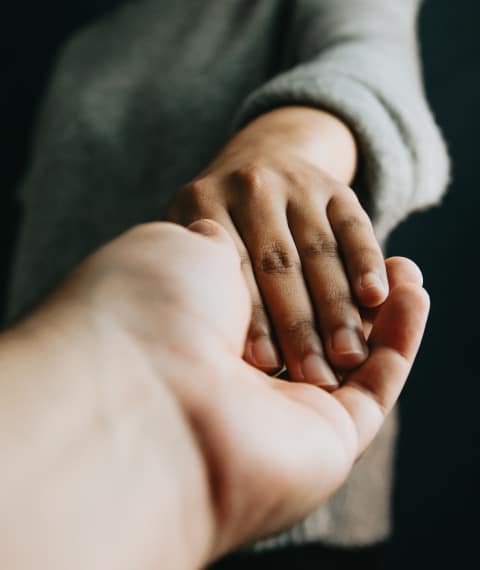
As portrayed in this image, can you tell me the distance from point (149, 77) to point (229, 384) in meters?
0.41

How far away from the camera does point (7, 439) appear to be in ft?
0.73

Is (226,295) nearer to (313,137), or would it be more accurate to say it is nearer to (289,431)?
(289,431)

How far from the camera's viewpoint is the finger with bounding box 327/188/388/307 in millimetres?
309

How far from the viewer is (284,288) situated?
33 cm

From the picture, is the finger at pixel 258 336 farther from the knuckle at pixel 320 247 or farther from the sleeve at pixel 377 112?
the sleeve at pixel 377 112

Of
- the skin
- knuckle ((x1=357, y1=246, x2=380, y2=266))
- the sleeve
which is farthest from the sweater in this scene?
the skin

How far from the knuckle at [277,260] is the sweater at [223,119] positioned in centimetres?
12

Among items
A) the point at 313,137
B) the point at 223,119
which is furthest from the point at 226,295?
the point at 223,119

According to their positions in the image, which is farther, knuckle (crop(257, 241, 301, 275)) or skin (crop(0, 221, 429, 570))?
knuckle (crop(257, 241, 301, 275))

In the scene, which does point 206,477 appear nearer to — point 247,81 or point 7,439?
point 7,439

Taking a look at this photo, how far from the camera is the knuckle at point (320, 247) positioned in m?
0.34

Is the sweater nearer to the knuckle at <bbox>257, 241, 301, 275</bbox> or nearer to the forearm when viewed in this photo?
the knuckle at <bbox>257, 241, 301, 275</bbox>

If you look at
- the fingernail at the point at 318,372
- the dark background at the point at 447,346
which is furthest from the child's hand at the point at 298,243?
the dark background at the point at 447,346

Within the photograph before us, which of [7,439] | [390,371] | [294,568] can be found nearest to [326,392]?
[390,371]
